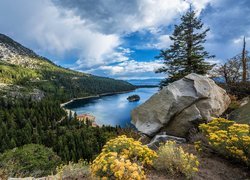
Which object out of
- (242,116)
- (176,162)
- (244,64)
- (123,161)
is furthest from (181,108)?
(244,64)

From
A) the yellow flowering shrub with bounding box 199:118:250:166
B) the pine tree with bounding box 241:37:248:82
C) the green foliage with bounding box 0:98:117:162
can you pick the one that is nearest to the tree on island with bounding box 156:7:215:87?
the pine tree with bounding box 241:37:248:82

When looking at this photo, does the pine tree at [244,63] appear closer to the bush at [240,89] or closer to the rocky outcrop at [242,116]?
the bush at [240,89]

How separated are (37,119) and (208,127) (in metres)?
100

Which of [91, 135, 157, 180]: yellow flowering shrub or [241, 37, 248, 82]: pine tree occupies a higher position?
[241, 37, 248, 82]: pine tree

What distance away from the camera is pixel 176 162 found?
225 inches

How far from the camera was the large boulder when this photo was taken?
37.5ft

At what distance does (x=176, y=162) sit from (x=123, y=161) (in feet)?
5.92

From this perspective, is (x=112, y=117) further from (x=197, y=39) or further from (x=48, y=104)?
(x=197, y=39)

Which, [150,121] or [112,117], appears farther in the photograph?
[112,117]

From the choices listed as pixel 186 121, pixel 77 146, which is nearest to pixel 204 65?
pixel 186 121

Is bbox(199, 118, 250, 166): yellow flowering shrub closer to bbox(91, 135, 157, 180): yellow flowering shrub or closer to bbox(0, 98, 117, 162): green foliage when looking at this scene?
bbox(91, 135, 157, 180): yellow flowering shrub

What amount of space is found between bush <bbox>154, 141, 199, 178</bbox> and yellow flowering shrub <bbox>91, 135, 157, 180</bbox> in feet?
0.88

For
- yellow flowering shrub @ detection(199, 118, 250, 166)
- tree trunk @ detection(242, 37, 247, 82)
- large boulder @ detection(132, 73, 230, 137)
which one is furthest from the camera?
tree trunk @ detection(242, 37, 247, 82)

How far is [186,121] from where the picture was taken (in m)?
11.4
